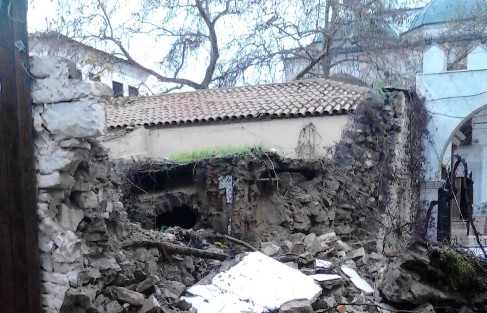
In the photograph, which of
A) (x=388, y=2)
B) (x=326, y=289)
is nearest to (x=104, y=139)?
(x=326, y=289)

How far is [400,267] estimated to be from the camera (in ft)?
16.2

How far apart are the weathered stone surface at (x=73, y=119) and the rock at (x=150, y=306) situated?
4.93ft

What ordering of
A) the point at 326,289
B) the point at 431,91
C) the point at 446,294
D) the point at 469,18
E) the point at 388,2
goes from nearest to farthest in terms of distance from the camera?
the point at 446,294, the point at 326,289, the point at 431,91, the point at 469,18, the point at 388,2

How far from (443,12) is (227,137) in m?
12.6

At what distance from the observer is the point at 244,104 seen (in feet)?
44.2

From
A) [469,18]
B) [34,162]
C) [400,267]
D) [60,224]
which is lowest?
[400,267]

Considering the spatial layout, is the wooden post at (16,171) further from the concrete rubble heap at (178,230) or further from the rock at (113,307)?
the rock at (113,307)

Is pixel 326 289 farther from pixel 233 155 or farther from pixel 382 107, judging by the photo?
pixel 382 107

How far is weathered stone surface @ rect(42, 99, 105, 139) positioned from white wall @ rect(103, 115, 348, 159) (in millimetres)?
8670

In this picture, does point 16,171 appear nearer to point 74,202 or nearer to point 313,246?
point 74,202

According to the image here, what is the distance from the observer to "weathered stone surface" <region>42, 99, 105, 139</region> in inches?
128

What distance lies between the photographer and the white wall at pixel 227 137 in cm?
1196

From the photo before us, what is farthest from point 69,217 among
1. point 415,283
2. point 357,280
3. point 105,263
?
point 357,280

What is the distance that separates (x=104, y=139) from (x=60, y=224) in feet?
29.4
